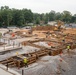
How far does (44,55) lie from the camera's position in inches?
824

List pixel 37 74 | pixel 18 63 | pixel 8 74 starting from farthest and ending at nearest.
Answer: pixel 18 63 → pixel 37 74 → pixel 8 74

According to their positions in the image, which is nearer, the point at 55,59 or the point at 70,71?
the point at 70,71

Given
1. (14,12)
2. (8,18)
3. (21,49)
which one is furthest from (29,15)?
(21,49)

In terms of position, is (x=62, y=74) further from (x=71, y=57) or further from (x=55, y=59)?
(x=71, y=57)

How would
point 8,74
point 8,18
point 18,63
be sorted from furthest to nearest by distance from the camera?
point 8,18, point 18,63, point 8,74

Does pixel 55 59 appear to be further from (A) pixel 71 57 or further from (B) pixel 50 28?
(B) pixel 50 28

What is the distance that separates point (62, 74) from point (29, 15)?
6137 centimetres

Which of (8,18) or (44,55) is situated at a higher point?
(8,18)

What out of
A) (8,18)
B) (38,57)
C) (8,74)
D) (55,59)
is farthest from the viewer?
(8,18)

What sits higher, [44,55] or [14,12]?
[14,12]

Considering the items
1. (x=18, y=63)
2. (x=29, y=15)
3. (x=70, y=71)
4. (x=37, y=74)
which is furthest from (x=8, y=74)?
(x=29, y=15)

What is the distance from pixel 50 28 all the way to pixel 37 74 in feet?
134

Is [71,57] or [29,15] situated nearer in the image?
[71,57]

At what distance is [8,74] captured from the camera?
12.9 metres
